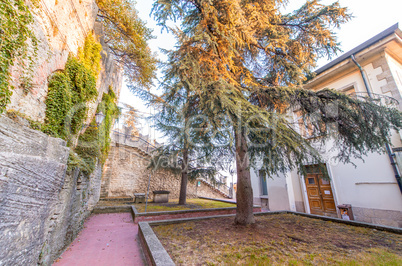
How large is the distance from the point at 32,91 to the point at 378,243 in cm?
782

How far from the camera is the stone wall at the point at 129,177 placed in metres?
11.1

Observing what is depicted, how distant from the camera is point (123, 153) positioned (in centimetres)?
1219

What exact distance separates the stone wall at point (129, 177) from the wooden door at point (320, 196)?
260 inches

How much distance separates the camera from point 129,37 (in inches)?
334

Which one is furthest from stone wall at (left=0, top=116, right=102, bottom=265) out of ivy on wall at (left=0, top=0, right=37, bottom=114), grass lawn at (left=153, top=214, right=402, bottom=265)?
grass lawn at (left=153, top=214, right=402, bottom=265)

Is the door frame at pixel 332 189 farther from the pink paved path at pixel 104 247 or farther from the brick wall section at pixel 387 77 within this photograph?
the pink paved path at pixel 104 247

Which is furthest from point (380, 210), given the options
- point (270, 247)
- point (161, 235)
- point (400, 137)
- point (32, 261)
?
point (32, 261)

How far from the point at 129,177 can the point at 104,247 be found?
8.68m

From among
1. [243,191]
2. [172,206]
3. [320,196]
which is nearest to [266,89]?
[243,191]

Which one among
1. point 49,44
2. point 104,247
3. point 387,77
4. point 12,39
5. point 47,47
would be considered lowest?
point 104,247

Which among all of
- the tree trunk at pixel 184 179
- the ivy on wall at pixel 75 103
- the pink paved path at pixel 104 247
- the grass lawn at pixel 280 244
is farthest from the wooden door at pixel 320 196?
the ivy on wall at pixel 75 103

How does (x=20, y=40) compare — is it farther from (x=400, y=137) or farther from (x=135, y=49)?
(x=400, y=137)

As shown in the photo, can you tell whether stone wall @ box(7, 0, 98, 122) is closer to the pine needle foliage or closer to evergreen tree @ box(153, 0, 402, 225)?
evergreen tree @ box(153, 0, 402, 225)

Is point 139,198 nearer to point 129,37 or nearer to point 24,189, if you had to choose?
point 24,189
